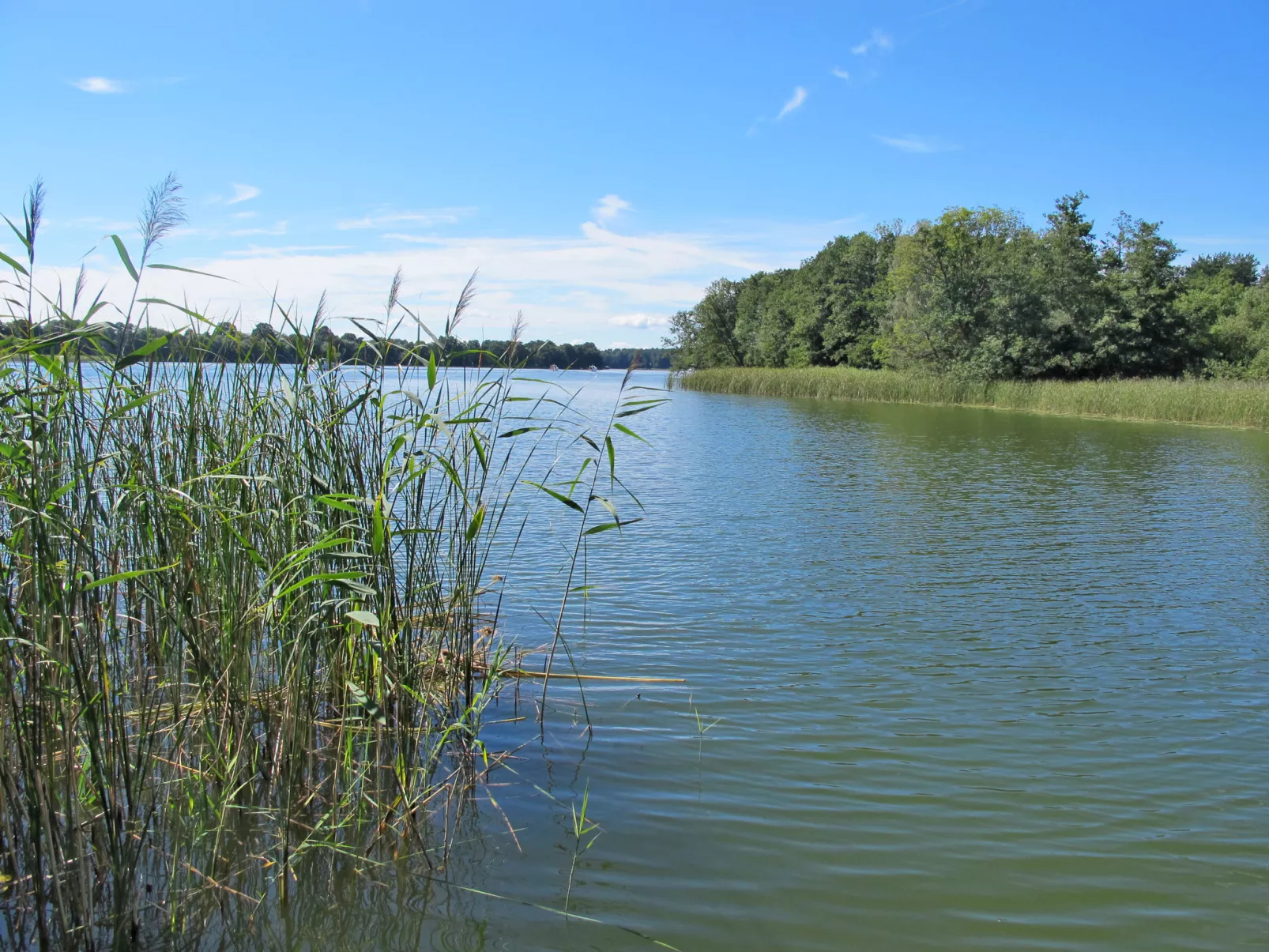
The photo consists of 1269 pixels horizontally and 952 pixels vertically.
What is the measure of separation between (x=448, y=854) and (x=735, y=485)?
995cm

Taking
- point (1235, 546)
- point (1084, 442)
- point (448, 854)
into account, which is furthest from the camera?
point (1084, 442)

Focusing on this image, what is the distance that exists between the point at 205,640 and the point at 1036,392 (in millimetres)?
30960

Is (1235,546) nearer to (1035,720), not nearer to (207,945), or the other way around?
(1035,720)

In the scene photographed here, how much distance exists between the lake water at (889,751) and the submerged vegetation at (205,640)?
1.43ft

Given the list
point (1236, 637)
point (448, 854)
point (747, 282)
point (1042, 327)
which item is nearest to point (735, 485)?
point (1236, 637)

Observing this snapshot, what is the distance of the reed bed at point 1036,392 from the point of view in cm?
2356

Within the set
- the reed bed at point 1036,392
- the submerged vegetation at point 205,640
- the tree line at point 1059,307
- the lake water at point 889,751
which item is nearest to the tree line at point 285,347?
the submerged vegetation at point 205,640

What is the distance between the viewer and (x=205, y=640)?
2828 millimetres

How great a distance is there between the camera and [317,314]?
3.48 metres

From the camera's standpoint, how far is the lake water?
2.85 metres

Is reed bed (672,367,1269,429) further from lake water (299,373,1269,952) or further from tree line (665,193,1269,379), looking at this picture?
lake water (299,373,1269,952)

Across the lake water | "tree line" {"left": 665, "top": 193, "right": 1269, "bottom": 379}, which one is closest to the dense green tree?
"tree line" {"left": 665, "top": 193, "right": 1269, "bottom": 379}

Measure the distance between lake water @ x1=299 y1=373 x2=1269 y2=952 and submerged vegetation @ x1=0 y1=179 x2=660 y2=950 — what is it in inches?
17.2

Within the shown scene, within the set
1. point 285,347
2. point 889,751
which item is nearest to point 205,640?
point 285,347
